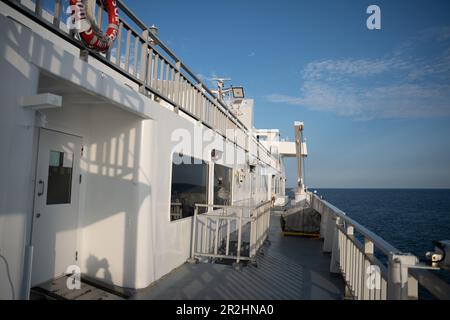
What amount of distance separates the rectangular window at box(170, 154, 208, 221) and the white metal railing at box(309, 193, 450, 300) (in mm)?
2752

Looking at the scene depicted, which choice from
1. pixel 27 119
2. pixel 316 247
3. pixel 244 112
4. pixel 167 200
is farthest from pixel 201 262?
pixel 244 112

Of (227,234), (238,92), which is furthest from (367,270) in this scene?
Answer: (238,92)

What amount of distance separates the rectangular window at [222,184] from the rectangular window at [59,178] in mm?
3894

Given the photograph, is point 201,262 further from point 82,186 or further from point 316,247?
point 316,247

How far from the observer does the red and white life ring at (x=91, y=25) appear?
120 inches

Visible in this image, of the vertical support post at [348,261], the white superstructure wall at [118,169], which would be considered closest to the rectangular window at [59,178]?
the white superstructure wall at [118,169]

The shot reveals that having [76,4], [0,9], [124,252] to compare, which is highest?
[76,4]

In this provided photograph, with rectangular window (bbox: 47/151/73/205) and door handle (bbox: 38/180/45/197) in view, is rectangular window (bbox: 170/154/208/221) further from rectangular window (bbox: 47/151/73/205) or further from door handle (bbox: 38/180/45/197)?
door handle (bbox: 38/180/45/197)

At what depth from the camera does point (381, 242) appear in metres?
2.88

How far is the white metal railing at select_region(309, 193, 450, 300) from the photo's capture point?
2.29 m

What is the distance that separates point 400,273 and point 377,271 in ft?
2.34

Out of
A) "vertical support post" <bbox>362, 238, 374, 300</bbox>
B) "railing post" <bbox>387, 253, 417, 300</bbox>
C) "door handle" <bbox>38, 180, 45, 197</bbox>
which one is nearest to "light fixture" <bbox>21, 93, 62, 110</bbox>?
"door handle" <bbox>38, 180, 45, 197</bbox>

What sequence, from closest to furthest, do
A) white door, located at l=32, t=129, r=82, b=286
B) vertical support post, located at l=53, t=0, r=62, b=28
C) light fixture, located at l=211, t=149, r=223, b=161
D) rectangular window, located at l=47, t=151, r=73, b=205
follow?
vertical support post, located at l=53, t=0, r=62, b=28
white door, located at l=32, t=129, r=82, b=286
rectangular window, located at l=47, t=151, r=73, b=205
light fixture, located at l=211, t=149, r=223, b=161

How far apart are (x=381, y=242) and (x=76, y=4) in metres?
3.72
